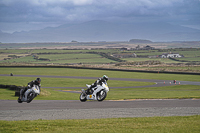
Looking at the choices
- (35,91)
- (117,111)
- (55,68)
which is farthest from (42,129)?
(55,68)

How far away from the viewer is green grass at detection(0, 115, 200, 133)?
13.6 meters

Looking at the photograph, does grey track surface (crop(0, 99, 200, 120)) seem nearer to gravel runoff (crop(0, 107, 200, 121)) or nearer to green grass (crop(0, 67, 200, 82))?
gravel runoff (crop(0, 107, 200, 121))

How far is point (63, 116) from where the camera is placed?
17781mm

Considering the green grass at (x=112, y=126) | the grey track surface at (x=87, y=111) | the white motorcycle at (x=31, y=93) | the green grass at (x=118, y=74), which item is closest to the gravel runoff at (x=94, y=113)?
the grey track surface at (x=87, y=111)

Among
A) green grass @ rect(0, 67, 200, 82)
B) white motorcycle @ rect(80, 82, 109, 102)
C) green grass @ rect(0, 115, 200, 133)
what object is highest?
white motorcycle @ rect(80, 82, 109, 102)

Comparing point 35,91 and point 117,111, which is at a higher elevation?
point 35,91

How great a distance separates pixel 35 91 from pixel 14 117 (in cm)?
233

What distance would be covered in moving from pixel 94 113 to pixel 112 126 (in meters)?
4.50

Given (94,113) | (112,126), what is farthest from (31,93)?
(112,126)

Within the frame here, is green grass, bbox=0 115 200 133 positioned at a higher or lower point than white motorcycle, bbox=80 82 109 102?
lower

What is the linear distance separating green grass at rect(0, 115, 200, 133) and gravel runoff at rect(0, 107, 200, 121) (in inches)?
79.9

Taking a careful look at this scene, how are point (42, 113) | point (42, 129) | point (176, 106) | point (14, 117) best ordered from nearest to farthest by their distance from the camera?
point (42, 129), point (14, 117), point (42, 113), point (176, 106)

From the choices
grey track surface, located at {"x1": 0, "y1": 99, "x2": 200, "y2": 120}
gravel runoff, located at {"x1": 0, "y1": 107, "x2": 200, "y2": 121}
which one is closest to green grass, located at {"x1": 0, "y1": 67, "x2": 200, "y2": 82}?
grey track surface, located at {"x1": 0, "y1": 99, "x2": 200, "y2": 120}

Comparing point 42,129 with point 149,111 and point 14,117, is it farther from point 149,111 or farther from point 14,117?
point 149,111
